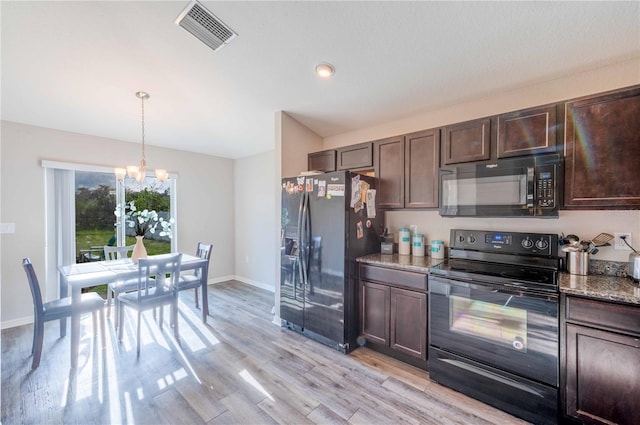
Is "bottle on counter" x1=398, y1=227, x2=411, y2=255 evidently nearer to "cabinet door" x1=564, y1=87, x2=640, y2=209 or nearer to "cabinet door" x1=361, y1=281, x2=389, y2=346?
"cabinet door" x1=361, y1=281, x2=389, y2=346

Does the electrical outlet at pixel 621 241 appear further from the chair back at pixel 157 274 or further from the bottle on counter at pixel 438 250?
the chair back at pixel 157 274

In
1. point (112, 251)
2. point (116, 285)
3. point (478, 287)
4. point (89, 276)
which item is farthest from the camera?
point (112, 251)

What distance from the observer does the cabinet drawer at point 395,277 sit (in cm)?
230

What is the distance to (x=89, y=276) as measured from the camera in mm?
2580

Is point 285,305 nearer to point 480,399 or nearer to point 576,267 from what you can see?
point 480,399

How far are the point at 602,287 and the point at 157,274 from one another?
3.71 m

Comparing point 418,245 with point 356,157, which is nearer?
point 418,245

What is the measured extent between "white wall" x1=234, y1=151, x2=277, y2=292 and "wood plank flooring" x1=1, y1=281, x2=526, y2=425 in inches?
70.7

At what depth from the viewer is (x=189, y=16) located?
1.89 metres

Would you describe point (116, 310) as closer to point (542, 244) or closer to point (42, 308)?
point (42, 308)

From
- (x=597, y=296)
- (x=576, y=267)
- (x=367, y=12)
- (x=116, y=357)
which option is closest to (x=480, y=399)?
(x=597, y=296)

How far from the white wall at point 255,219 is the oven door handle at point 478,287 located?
2928mm

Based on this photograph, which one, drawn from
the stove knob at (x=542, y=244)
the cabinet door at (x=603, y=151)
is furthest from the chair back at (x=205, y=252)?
the cabinet door at (x=603, y=151)

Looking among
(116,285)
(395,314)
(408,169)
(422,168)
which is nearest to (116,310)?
(116,285)
